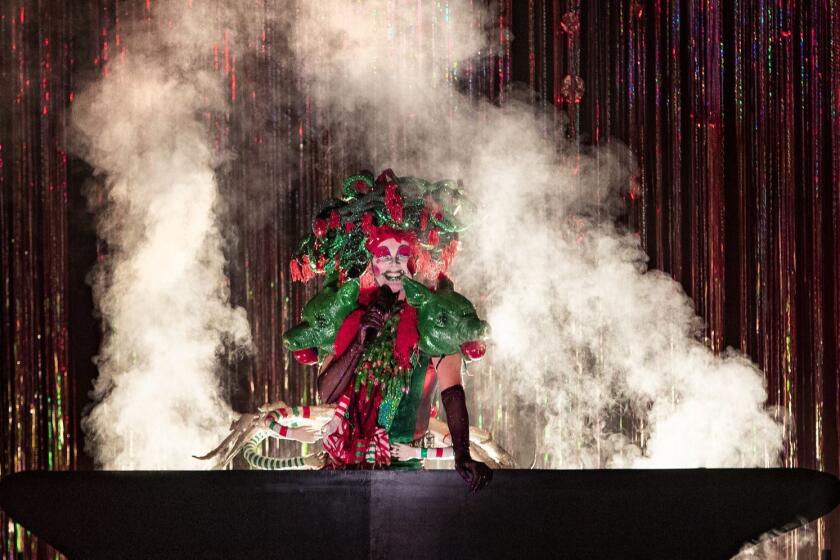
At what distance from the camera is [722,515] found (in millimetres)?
2133

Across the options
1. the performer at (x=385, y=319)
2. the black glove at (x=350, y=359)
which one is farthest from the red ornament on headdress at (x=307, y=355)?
the black glove at (x=350, y=359)

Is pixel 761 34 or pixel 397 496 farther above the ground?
pixel 761 34

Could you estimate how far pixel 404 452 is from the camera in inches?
105

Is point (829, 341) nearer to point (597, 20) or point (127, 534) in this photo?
point (597, 20)

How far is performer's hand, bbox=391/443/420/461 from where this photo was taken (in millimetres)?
2670

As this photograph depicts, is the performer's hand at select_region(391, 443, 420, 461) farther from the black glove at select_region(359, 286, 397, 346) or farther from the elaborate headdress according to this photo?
the elaborate headdress

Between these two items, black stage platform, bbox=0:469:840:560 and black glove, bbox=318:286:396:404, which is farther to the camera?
black glove, bbox=318:286:396:404

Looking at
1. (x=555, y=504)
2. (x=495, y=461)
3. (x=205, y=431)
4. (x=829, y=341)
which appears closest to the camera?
(x=555, y=504)

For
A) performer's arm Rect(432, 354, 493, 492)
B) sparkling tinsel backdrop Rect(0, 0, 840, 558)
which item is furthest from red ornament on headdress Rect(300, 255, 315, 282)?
sparkling tinsel backdrop Rect(0, 0, 840, 558)

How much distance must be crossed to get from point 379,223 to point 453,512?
3.18ft

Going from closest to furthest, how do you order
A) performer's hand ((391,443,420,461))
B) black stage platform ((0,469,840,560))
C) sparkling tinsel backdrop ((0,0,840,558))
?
black stage platform ((0,469,840,560))
performer's hand ((391,443,420,461))
sparkling tinsel backdrop ((0,0,840,558))

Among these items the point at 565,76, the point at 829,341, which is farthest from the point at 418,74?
the point at 829,341

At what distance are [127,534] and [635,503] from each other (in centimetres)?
100

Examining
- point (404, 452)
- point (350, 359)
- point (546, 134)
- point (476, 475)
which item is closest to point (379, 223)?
point (350, 359)
